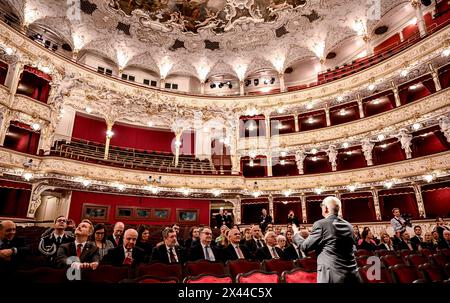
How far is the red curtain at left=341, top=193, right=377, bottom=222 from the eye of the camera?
1294 cm

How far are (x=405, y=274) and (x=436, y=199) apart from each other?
10389 millimetres

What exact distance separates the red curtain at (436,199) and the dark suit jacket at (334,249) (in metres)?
11.0

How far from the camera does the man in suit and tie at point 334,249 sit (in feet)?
6.60

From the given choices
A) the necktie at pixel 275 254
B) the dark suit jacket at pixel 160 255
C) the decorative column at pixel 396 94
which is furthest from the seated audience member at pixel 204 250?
the decorative column at pixel 396 94

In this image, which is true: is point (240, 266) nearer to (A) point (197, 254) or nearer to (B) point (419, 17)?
(A) point (197, 254)

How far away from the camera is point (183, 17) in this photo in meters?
14.5

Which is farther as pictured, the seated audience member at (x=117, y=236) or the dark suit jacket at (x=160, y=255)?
the seated audience member at (x=117, y=236)

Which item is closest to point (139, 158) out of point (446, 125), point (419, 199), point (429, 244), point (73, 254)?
point (73, 254)

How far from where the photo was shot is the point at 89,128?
1484 centimetres

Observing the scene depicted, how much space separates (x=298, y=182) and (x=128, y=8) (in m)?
12.8

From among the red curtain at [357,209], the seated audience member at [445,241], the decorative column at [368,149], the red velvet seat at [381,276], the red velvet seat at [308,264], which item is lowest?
the red velvet seat at [381,276]

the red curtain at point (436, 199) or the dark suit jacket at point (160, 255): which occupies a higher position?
the red curtain at point (436, 199)

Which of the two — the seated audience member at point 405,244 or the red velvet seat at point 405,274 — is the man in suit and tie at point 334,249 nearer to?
the red velvet seat at point 405,274
